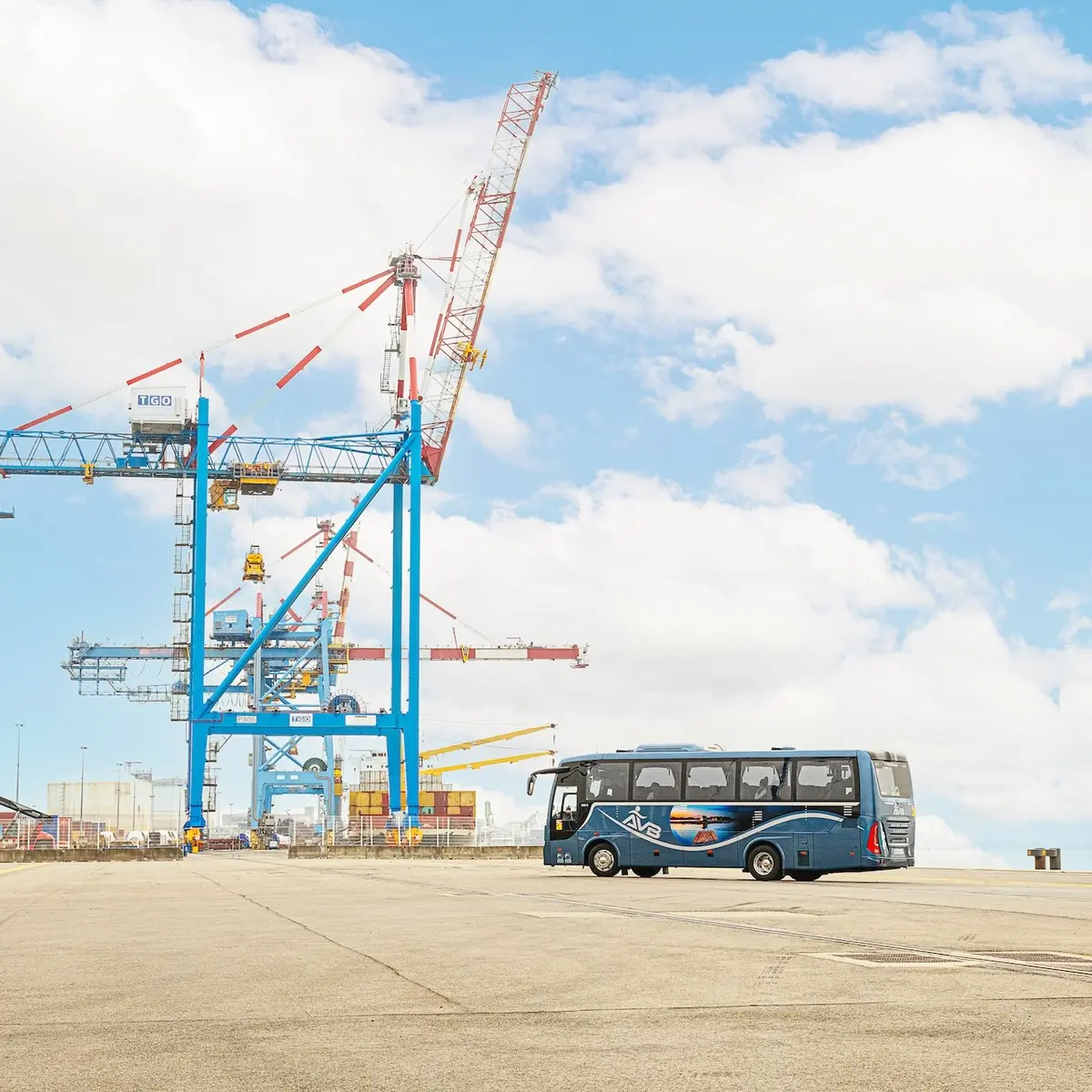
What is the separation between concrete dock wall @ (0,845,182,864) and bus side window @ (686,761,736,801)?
26.8 meters

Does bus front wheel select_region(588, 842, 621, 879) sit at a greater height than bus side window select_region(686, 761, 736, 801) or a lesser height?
lesser

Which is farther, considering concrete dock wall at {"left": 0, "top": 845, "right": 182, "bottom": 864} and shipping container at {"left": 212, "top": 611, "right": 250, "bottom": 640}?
shipping container at {"left": 212, "top": 611, "right": 250, "bottom": 640}

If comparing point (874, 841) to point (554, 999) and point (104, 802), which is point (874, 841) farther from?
point (104, 802)

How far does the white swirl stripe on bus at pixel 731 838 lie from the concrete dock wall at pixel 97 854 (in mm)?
25456

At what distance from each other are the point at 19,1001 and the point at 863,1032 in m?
4.65

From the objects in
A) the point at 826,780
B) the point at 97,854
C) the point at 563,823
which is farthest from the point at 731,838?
the point at 97,854

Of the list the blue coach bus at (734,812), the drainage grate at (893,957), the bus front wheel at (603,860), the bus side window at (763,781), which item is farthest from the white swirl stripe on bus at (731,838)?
the drainage grate at (893,957)

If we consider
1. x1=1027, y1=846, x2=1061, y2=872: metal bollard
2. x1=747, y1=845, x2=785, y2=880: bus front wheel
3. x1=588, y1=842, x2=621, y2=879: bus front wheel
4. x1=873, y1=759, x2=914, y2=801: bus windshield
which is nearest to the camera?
x1=747, y1=845, x2=785, y2=880: bus front wheel

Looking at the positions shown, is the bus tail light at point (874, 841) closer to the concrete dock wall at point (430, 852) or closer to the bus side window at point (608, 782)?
the bus side window at point (608, 782)

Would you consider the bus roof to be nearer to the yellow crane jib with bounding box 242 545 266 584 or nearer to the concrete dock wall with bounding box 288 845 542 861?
the concrete dock wall with bounding box 288 845 542 861

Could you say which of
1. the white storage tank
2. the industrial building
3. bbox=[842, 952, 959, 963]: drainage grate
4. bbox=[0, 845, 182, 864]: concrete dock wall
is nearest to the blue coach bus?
bbox=[842, 952, 959, 963]: drainage grate

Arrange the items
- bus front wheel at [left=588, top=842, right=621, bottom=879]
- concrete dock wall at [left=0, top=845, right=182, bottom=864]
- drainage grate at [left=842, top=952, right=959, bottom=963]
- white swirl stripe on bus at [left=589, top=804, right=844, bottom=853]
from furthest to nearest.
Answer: concrete dock wall at [left=0, top=845, right=182, bottom=864] < bus front wheel at [left=588, top=842, right=621, bottom=879] < white swirl stripe on bus at [left=589, top=804, right=844, bottom=853] < drainage grate at [left=842, top=952, right=959, bottom=963]

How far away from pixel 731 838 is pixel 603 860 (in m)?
2.81

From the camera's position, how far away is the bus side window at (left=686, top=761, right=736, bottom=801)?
90.2ft
